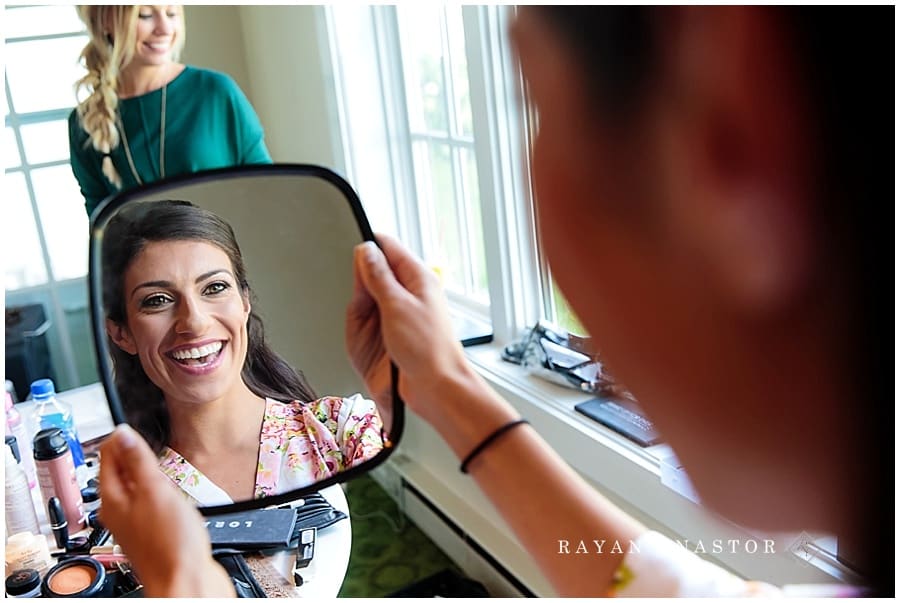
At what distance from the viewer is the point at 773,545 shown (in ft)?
2.93

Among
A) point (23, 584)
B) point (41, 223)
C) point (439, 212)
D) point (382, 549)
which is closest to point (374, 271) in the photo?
point (23, 584)

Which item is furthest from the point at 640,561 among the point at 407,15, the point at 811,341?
the point at 407,15

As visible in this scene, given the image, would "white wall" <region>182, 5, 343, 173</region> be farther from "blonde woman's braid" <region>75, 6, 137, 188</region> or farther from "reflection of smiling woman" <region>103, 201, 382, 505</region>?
"reflection of smiling woman" <region>103, 201, 382, 505</region>

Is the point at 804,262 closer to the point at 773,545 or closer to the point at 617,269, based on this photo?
the point at 617,269

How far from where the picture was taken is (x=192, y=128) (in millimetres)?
742

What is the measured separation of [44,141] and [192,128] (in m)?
1.33

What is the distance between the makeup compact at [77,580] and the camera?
854mm

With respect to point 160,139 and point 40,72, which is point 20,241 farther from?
point 160,139

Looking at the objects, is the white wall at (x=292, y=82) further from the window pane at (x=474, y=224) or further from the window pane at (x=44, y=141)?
the window pane at (x=44, y=141)

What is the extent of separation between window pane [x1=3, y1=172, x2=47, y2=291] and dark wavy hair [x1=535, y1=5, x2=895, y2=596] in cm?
166

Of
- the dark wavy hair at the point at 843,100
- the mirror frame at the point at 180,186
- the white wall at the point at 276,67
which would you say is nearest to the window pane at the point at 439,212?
the white wall at the point at 276,67

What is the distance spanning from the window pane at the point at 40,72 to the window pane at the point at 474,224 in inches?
36.8

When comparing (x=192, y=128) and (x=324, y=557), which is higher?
(x=192, y=128)

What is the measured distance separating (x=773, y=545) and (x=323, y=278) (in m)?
0.63
